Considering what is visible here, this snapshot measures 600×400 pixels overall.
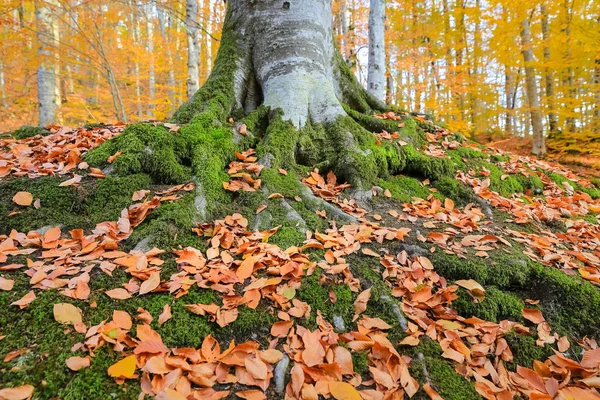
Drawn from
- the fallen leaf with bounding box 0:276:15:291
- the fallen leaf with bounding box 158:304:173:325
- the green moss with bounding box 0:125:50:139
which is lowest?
the fallen leaf with bounding box 158:304:173:325

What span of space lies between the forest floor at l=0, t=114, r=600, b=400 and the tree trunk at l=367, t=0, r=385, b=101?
4913 mm

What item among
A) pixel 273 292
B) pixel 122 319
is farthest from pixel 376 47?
pixel 122 319

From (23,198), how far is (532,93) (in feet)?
39.4

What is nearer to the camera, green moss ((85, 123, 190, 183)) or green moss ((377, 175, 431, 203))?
green moss ((85, 123, 190, 183))

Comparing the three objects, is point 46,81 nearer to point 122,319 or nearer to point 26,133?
point 26,133

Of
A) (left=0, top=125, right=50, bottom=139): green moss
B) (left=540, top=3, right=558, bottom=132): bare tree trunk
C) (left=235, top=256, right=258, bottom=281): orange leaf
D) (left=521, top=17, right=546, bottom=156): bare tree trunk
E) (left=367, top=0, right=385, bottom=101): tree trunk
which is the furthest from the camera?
(left=540, top=3, right=558, bottom=132): bare tree trunk

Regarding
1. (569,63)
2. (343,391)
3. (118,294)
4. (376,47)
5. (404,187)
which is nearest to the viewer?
(343,391)

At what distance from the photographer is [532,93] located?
A: 9438 millimetres

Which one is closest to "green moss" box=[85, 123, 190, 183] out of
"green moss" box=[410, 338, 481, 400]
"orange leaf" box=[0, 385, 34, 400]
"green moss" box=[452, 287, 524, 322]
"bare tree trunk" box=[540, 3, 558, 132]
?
"orange leaf" box=[0, 385, 34, 400]

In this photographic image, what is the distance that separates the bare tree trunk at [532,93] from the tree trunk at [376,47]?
197 inches

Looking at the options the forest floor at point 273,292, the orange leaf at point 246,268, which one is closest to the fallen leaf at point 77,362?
the forest floor at point 273,292

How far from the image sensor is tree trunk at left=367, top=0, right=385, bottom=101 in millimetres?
6758

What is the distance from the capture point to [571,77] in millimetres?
11008

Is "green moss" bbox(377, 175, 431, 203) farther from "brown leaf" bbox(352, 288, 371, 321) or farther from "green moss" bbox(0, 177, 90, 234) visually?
"green moss" bbox(0, 177, 90, 234)
